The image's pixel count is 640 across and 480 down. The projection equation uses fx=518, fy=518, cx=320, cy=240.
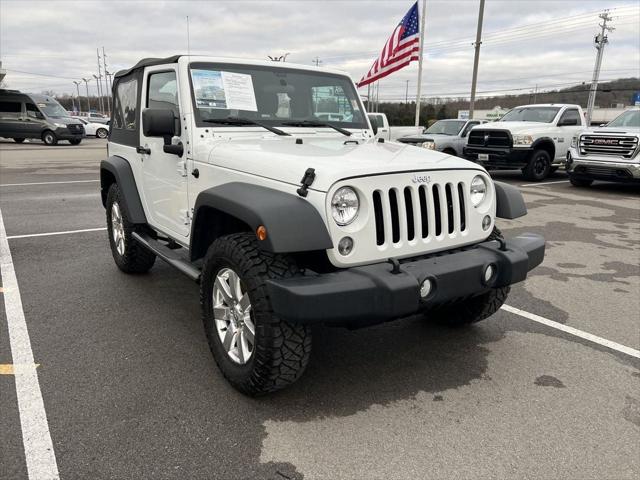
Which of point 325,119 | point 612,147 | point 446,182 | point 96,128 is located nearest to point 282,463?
point 446,182

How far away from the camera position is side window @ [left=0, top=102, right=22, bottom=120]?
22922 millimetres

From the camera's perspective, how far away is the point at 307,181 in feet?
8.61

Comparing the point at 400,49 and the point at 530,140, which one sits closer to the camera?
the point at 530,140

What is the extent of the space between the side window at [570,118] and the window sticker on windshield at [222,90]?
474 inches

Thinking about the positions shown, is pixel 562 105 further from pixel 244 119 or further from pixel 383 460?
pixel 383 460

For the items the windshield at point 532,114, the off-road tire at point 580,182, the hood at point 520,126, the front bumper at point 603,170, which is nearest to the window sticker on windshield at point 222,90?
the front bumper at point 603,170

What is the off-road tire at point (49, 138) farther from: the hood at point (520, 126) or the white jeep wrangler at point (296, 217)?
the white jeep wrangler at point (296, 217)

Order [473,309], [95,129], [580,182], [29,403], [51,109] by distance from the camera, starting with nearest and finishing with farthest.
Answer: [29,403] → [473,309] → [580,182] → [51,109] → [95,129]

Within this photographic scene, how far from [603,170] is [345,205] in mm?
10785

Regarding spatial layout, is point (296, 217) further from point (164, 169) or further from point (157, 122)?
point (164, 169)

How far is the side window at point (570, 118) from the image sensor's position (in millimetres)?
13647

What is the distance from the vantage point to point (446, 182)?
2986 mm

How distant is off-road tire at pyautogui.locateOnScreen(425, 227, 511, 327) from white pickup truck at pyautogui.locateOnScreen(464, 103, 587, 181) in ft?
32.9

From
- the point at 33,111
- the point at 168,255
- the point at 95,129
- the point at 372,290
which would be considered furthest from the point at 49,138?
the point at 372,290
